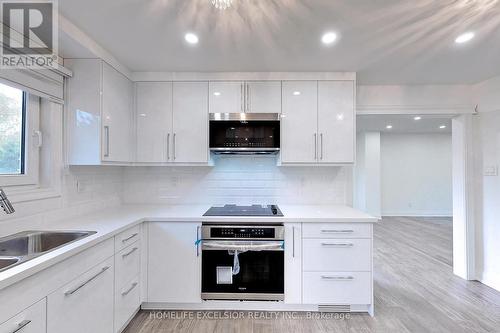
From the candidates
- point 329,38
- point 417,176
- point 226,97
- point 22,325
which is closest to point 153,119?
point 226,97

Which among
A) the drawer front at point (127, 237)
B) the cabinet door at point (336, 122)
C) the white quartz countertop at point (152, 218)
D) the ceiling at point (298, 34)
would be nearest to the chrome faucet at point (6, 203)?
the white quartz countertop at point (152, 218)

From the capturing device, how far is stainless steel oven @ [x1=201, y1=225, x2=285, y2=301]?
2.22 meters

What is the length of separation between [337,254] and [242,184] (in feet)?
4.07

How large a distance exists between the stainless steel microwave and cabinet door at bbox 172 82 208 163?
0.11 metres

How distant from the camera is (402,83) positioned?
2900 mm

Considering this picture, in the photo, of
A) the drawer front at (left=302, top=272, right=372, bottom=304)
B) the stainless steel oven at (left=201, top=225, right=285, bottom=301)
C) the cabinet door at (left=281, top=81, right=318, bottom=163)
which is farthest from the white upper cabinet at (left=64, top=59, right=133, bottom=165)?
the drawer front at (left=302, top=272, right=372, bottom=304)

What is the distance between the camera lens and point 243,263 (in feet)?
7.38

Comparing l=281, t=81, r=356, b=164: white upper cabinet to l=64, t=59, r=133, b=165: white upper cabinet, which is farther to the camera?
l=281, t=81, r=356, b=164: white upper cabinet

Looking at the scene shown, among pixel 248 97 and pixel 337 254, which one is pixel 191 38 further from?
pixel 337 254

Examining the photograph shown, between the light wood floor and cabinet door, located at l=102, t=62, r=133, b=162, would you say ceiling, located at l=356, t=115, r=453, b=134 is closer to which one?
the light wood floor

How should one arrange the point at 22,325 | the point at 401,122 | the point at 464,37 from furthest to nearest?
the point at 401,122 < the point at 464,37 < the point at 22,325

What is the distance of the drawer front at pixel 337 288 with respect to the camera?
223 cm

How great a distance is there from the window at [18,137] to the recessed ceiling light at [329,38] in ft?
7.42

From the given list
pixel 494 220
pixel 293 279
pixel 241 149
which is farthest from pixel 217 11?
pixel 494 220
